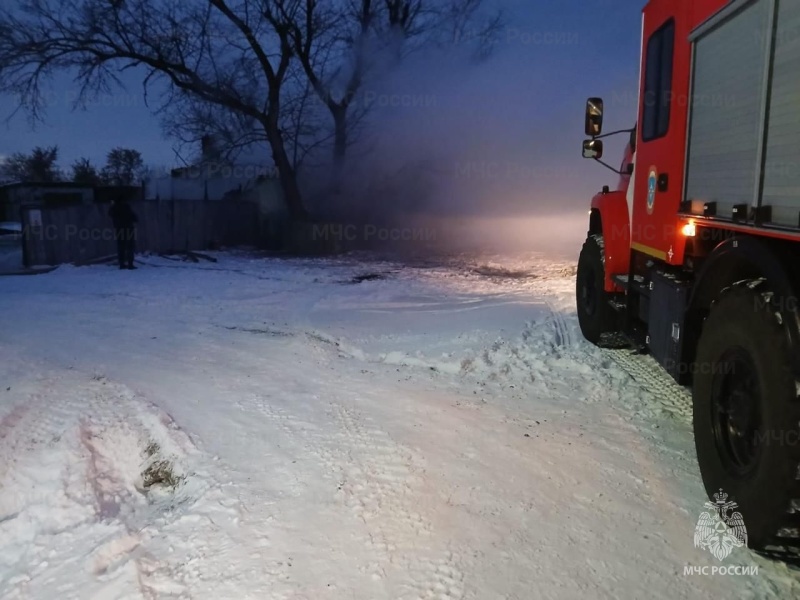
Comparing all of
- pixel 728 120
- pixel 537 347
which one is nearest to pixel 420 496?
pixel 728 120

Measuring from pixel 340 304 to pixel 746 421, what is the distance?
6.80 metres

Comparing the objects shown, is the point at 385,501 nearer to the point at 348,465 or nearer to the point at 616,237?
the point at 348,465

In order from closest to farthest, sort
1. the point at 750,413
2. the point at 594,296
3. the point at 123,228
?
the point at 750,413, the point at 594,296, the point at 123,228

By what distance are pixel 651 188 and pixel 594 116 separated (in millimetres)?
1490

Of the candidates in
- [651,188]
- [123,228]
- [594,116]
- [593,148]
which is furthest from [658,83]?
[123,228]

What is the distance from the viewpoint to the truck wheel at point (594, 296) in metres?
6.29

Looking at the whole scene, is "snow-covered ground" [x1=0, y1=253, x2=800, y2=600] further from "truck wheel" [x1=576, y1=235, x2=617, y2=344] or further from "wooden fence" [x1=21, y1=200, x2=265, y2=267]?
"wooden fence" [x1=21, y1=200, x2=265, y2=267]

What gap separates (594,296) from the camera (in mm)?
6594

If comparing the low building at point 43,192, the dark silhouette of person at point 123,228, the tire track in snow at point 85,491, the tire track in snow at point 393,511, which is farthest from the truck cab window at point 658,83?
the low building at point 43,192

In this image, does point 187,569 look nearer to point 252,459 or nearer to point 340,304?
point 252,459

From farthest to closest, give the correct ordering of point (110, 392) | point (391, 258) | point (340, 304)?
point (391, 258) < point (340, 304) < point (110, 392)

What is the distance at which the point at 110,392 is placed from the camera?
5.39 m

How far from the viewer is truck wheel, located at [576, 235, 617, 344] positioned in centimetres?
629

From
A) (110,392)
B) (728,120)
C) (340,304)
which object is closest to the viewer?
(728,120)
